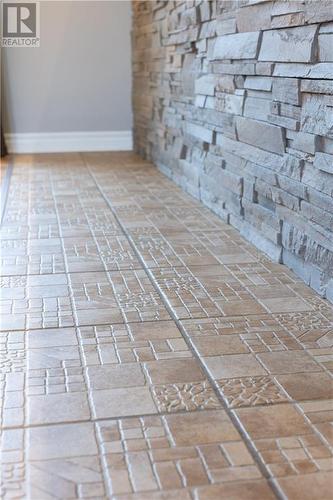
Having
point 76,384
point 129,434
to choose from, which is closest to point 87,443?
point 129,434

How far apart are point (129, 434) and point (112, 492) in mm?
190

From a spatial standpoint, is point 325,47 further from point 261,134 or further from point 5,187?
point 5,187

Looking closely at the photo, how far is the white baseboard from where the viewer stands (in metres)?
5.51

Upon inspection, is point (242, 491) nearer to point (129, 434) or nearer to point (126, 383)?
point (129, 434)

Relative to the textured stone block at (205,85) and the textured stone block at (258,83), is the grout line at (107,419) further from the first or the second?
the textured stone block at (205,85)

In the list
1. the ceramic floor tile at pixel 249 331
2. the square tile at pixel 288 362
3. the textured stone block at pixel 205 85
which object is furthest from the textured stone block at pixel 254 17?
the square tile at pixel 288 362

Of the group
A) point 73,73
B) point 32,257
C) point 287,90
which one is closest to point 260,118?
point 287,90

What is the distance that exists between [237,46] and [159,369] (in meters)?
1.62

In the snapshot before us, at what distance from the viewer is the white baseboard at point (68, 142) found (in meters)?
5.51

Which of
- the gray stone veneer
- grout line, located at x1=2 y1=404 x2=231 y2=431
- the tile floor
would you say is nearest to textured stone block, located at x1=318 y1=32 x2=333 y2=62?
the gray stone veneer

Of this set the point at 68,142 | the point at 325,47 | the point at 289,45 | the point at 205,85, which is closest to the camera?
the point at 325,47

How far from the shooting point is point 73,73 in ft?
18.0

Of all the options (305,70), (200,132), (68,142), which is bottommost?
(68,142)

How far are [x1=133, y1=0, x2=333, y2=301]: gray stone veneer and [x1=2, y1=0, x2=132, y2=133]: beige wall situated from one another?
1.48 m
